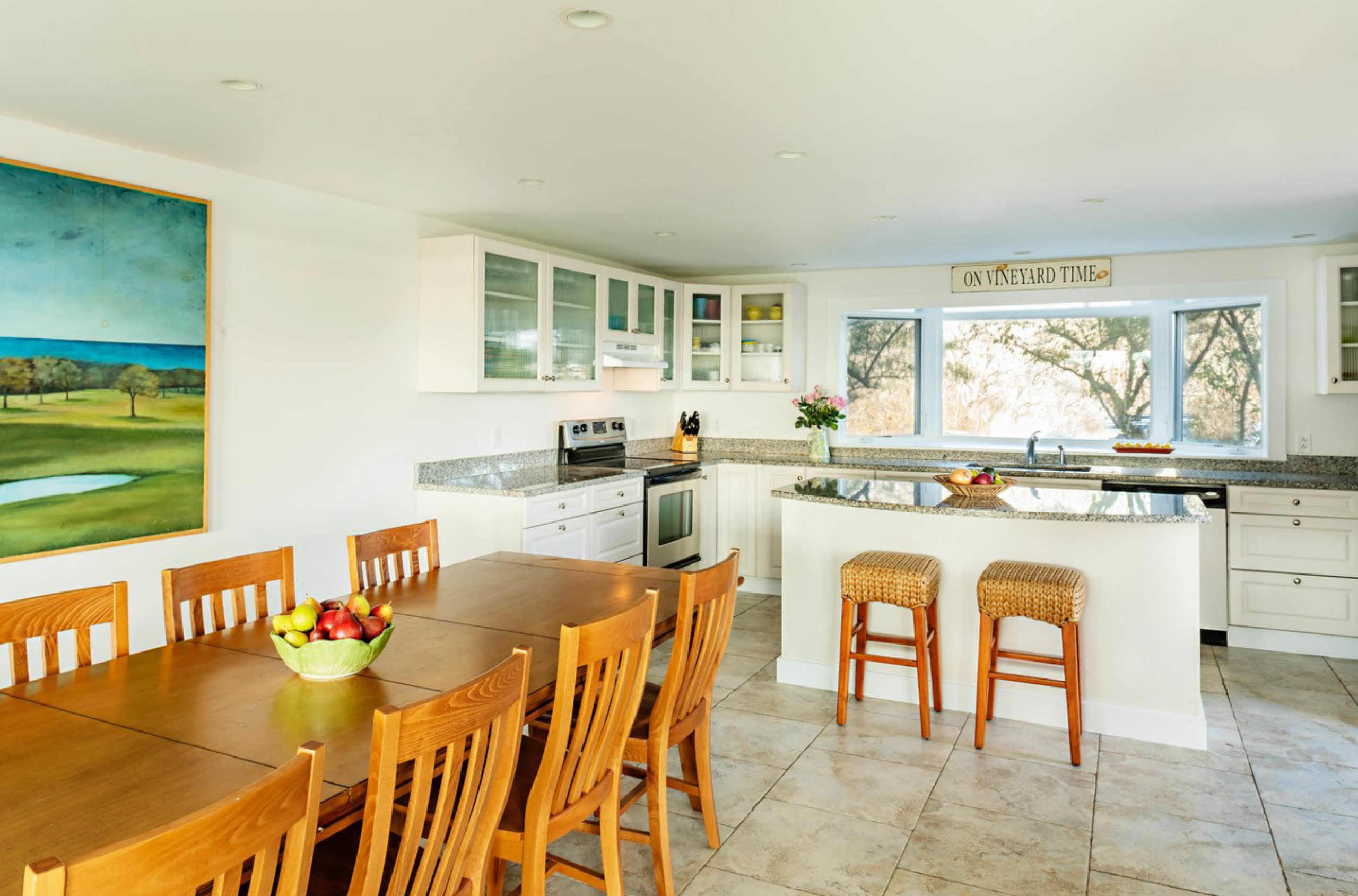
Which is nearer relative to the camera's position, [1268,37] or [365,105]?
[1268,37]

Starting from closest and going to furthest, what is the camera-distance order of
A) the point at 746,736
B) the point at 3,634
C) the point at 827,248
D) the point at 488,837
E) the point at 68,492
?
1. the point at 488,837
2. the point at 3,634
3. the point at 68,492
4. the point at 746,736
5. the point at 827,248

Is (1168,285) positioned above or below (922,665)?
above

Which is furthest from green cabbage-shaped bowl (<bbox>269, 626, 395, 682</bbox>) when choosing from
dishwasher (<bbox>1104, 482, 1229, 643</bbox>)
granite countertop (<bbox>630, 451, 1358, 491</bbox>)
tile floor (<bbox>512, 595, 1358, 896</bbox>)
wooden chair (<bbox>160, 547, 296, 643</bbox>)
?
dishwasher (<bbox>1104, 482, 1229, 643</bbox>)

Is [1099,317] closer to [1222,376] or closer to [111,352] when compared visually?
[1222,376]

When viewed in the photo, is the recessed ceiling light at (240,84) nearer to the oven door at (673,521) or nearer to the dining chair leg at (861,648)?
the dining chair leg at (861,648)

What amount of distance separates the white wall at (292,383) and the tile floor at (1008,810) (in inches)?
76.0

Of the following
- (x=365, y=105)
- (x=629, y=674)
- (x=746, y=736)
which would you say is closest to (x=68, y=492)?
(x=365, y=105)

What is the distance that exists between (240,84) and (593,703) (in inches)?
80.2

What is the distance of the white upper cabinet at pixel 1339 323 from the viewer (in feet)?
15.7

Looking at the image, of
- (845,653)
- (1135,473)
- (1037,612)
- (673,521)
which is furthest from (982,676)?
(673,521)

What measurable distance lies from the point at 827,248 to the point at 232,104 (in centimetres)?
352

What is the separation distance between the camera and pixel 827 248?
17.4 ft

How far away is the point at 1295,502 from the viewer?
4.65 metres

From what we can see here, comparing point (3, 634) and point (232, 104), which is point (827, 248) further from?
point (3, 634)
